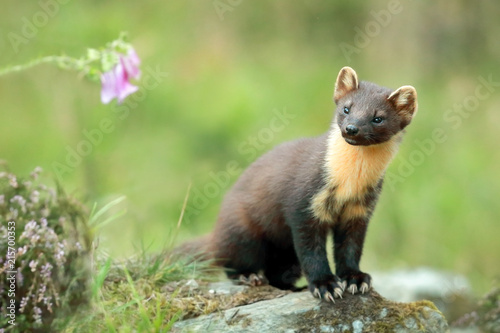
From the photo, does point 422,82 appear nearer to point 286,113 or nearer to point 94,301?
point 286,113

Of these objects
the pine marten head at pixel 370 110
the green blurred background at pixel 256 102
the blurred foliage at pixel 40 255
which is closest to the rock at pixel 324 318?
the blurred foliage at pixel 40 255

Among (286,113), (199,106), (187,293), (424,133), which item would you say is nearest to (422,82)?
(424,133)

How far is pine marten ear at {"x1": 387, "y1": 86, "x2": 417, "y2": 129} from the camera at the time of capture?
495 centimetres

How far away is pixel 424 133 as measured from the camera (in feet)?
33.8

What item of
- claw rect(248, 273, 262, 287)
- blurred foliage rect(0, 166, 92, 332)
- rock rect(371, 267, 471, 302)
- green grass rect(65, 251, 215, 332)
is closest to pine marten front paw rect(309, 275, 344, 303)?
claw rect(248, 273, 262, 287)

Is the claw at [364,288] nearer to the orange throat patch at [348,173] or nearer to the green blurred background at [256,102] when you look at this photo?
the orange throat patch at [348,173]

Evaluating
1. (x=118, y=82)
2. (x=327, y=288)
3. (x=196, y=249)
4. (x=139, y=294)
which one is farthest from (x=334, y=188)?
(x=118, y=82)

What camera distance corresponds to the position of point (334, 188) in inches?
202

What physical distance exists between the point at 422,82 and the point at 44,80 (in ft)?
17.1

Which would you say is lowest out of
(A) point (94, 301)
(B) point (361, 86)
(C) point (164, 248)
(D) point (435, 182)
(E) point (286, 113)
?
(A) point (94, 301)

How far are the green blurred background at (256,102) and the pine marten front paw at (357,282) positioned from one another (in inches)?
171

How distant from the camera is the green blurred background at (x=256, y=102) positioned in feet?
32.6

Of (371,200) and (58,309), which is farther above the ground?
(371,200)

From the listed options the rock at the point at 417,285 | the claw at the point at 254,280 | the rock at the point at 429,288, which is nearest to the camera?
the claw at the point at 254,280
